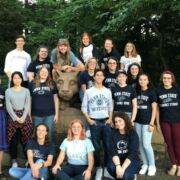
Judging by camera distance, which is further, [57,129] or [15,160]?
[57,129]

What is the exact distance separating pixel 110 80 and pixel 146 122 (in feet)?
3.20

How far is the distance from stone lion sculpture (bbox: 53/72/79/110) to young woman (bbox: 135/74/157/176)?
135 cm

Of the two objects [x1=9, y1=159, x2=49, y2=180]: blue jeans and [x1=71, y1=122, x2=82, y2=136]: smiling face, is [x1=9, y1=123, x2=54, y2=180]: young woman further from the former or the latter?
[x1=71, y1=122, x2=82, y2=136]: smiling face

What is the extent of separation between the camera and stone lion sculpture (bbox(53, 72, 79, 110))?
23.9 ft

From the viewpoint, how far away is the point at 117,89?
648 centimetres

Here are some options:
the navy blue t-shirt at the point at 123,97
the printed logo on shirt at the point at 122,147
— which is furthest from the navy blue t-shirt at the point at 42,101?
the printed logo on shirt at the point at 122,147

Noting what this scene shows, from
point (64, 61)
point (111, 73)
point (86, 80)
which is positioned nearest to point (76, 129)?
point (86, 80)

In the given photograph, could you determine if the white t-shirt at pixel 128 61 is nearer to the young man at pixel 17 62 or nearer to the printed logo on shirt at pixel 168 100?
the printed logo on shirt at pixel 168 100

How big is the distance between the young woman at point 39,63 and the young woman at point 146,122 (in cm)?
177

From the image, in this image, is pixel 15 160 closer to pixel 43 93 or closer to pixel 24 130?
pixel 24 130

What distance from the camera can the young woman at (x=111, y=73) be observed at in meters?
6.78

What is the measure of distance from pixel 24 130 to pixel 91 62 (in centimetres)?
154

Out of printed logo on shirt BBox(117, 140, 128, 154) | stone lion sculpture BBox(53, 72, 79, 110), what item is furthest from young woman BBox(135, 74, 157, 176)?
stone lion sculpture BBox(53, 72, 79, 110)

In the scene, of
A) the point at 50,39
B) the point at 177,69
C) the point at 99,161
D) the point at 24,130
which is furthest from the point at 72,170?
the point at 50,39
